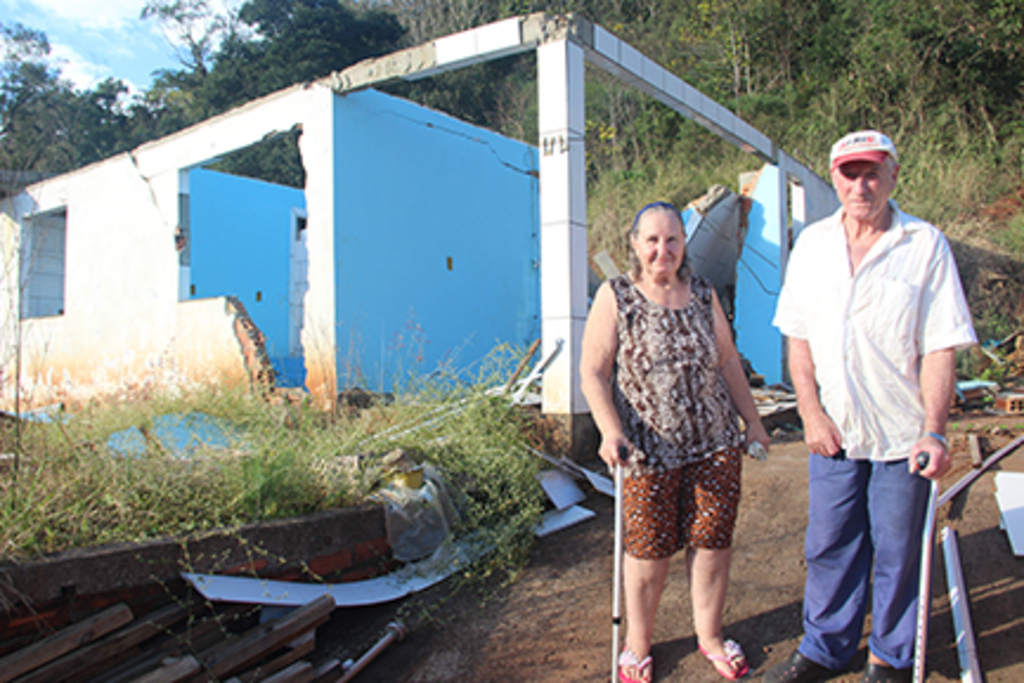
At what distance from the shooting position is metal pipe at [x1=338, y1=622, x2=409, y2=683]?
291 cm

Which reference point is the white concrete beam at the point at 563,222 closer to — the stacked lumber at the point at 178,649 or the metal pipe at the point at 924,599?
the stacked lumber at the point at 178,649

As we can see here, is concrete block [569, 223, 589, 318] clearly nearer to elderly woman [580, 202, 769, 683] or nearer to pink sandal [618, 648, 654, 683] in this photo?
elderly woman [580, 202, 769, 683]

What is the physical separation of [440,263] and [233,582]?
16.0ft

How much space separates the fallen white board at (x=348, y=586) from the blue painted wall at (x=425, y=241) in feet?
9.51

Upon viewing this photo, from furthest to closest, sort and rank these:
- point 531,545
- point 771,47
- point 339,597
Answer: point 771,47
point 531,545
point 339,597

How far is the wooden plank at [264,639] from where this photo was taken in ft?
8.79

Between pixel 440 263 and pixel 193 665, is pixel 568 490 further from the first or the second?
pixel 440 263

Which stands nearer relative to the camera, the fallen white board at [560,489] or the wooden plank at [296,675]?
the wooden plank at [296,675]

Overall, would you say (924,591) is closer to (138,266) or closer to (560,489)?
(560,489)

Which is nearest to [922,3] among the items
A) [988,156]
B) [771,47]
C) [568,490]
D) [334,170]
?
[988,156]

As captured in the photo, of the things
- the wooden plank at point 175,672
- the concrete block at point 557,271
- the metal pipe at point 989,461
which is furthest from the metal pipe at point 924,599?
the concrete block at point 557,271

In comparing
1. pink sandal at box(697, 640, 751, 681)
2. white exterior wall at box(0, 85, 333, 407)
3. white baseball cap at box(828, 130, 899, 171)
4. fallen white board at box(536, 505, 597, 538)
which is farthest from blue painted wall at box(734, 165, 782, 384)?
white baseball cap at box(828, 130, 899, 171)

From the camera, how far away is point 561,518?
4.12 meters

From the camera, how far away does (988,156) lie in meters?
11.8
